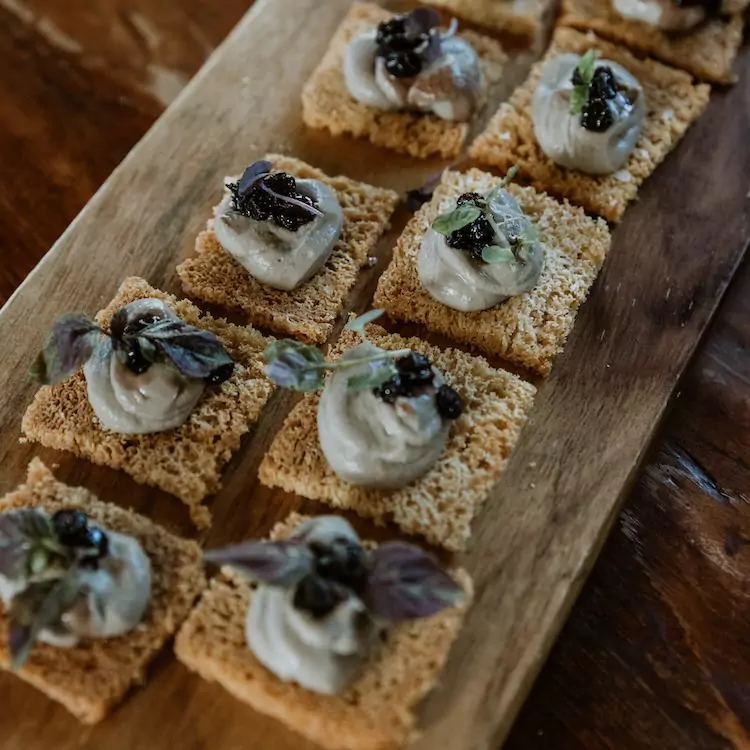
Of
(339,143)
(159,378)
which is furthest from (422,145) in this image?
(159,378)

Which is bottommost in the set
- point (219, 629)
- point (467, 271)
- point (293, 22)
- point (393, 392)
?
point (219, 629)

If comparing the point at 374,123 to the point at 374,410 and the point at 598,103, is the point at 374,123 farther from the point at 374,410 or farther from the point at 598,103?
the point at 374,410

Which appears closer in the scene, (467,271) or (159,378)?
(159,378)

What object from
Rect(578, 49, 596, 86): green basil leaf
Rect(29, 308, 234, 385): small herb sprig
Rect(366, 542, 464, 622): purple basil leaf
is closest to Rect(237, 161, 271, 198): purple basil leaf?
Rect(29, 308, 234, 385): small herb sprig

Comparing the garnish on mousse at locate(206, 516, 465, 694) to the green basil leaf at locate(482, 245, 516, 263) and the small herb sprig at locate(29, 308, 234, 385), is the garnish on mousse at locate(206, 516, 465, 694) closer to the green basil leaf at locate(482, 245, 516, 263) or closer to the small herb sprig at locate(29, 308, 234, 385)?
the small herb sprig at locate(29, 308, 234, 385)

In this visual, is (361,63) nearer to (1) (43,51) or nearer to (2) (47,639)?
(1) (43,51)

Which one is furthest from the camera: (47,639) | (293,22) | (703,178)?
(293,22)
